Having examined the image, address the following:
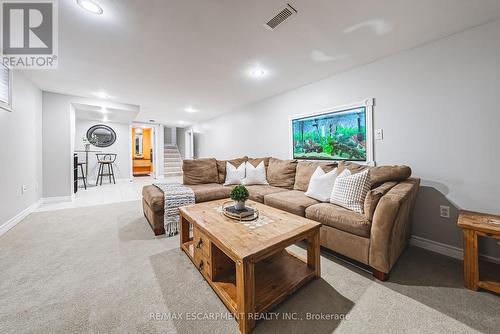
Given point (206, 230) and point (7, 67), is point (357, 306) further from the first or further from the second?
point (7, 67)

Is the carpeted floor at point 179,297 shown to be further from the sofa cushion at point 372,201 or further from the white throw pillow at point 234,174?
the white throw pillow at point 234,174

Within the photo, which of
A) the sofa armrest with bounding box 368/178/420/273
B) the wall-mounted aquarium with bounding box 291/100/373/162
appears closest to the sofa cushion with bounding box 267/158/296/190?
the wall-mounted aquarium with bounding box 291/100/373/162

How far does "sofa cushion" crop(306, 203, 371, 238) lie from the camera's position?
1.68 m

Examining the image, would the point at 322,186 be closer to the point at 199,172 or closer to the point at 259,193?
the point at 259,193

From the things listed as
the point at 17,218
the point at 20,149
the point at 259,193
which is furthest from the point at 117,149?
the point at 259,193

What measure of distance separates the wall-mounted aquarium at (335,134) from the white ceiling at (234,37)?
632mm

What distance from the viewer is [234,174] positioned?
3.51 metres

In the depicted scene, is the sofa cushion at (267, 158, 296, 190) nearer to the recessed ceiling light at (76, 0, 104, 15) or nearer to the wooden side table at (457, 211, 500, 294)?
the wooden side table at (457, 211, 500, 294)

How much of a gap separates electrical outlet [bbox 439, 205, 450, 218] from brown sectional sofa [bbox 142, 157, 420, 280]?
1.14 feet

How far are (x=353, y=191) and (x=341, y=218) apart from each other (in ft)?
1.10

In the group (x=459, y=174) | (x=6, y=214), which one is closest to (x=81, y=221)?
(x=6, y=214)

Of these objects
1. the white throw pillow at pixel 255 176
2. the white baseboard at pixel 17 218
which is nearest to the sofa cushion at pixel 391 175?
the white throw pillow at pixel 255 176

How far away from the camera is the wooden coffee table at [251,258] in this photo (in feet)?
3.76

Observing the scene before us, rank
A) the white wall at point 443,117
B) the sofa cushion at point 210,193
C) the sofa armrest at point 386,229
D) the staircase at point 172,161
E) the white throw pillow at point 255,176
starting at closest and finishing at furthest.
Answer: the sofa armrest at point 386,229
the white wall at point 443,117
the sofa cushion at point 210,193
the white throw pillow at point 255,176
the staircase at point 172,161
